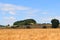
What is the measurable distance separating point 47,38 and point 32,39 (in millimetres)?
1480

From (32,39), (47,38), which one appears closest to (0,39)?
(32,39)

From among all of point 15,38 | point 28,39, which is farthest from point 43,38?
point 15,38

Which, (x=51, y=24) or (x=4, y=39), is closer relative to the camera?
(x=4, y=39)

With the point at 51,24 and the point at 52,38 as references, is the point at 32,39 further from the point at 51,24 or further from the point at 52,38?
the point at 51,24

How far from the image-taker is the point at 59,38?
60.0 feet

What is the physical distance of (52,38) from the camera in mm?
18703

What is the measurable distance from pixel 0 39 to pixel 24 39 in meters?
2.33

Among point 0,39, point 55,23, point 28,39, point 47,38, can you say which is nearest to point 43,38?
point 47,38

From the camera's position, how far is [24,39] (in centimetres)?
1823

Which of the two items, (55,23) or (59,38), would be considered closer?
(59,38)

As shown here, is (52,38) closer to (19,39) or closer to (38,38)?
(38,38)

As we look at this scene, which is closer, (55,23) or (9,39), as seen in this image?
(9,39)

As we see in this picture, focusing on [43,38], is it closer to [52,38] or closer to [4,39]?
[52,38]

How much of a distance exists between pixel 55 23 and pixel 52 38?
40.9 meters
